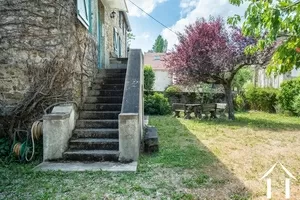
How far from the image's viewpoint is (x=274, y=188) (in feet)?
12.6

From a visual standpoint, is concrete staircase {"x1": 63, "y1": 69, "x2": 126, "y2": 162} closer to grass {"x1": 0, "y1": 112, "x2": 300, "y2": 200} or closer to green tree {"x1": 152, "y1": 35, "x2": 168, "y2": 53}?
grass {"x1": 0, "y1": 112, "x2": 300, "y2": 200}

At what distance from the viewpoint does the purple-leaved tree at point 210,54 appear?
10695mm

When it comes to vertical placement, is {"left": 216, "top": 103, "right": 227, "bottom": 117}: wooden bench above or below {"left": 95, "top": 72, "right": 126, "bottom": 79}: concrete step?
below

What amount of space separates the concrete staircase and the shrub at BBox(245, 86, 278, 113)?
11180mm

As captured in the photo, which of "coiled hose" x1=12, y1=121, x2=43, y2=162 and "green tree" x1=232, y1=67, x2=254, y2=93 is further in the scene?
"green tree" x1=232, y1=67, x2=254, y2=93

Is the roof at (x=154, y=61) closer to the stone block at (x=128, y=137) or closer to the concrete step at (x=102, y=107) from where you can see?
the concrete step at (x=102, y=107)

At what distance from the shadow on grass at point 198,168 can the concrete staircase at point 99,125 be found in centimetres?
78

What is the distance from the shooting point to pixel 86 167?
465 cm

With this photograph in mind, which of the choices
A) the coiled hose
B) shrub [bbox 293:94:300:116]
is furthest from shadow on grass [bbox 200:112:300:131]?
the coiled hose

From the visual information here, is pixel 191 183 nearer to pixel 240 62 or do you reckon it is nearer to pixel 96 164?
pixel 96 164

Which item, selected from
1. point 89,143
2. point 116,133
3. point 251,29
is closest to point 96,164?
point 89,143

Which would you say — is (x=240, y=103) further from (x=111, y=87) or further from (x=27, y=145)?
(x=27, y=145)

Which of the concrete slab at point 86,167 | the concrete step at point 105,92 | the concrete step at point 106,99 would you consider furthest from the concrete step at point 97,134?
the concrete step at point 105,92

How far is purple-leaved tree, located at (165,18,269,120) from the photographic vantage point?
35.1 feet
